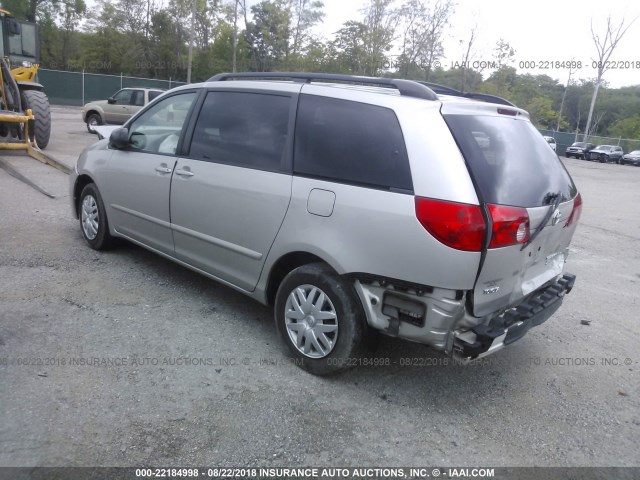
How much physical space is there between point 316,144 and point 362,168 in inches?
16.4

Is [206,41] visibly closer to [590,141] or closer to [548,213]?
[590,141]

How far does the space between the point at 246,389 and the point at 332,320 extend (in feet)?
2.20

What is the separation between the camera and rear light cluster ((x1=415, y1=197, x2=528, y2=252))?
2.65m

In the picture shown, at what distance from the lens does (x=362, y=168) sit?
3.00 metres

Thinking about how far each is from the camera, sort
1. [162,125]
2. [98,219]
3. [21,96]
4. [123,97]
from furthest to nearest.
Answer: [123,97] < [21,96] < [98,219] < [162,125]

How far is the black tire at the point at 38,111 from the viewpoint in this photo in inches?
445

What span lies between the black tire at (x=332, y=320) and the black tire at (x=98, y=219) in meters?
2.57

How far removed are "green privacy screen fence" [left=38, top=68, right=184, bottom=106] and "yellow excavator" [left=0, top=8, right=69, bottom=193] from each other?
21629mm

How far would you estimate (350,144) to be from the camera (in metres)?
3.11

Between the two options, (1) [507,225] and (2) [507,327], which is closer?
(1) [507,225]

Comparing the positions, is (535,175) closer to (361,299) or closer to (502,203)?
(502,203)

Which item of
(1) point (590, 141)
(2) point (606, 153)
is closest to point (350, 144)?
(2) point (606, 153)

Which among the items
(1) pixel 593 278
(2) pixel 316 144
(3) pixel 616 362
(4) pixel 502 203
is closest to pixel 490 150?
(4) pixel 502 203

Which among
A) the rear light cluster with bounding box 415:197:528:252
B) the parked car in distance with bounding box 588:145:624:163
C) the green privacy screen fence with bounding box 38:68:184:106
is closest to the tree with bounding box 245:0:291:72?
the green privacy screen fence with bounding box 38:68:184:106
